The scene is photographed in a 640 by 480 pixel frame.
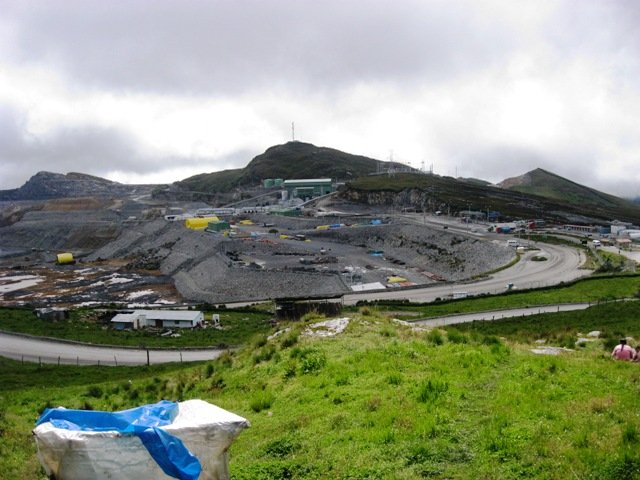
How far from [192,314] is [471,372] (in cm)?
3447

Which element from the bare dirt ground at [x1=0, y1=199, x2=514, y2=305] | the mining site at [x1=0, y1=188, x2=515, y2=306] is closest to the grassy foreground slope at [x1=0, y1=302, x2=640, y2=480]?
the mining site at [x1=0, y1=188, x2=515, y2=306]

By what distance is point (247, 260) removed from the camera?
2697 inches

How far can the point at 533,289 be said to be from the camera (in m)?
43.9

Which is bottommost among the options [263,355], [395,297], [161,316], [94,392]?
[161,316]

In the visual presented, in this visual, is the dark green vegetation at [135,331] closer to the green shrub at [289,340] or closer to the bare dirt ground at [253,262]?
the bare dirt ground at [253,262]

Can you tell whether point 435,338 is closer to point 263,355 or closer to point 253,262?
point 263,355

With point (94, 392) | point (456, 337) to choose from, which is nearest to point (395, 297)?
point (94, 392)

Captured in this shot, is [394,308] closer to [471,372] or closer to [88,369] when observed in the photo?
[88,369]

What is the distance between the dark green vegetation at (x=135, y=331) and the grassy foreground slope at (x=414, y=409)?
19.4m

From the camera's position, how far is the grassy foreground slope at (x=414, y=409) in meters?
6.11

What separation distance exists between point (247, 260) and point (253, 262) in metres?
2.33

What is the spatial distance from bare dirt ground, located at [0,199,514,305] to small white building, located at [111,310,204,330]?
13.9 m

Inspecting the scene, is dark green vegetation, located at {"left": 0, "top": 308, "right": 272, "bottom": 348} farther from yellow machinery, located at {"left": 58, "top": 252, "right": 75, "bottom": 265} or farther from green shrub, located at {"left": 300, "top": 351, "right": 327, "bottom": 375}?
yellow machinery, located at {"left": 58, "top": 252, "right": 75, "bottom": 265}

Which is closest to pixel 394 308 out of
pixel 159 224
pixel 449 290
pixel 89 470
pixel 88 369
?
pixel 449 290
